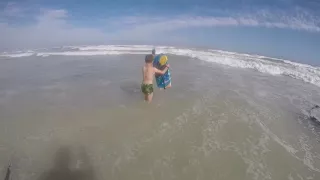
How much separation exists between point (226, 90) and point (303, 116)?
3.37m

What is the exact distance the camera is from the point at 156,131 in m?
6.82

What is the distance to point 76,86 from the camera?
36.0 ft

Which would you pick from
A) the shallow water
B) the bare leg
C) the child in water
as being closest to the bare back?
the child in water

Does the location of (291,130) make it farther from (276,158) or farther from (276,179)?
(276,179)

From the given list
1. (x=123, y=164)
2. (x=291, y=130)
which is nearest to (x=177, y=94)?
(x=291, y=130)

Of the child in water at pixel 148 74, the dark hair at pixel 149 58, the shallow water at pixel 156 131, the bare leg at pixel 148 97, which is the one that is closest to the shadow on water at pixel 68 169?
the shallow water at pixel 156 131

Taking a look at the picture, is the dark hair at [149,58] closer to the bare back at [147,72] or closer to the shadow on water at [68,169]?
the bare back at [147,72]

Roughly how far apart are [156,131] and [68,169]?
2.57 metres

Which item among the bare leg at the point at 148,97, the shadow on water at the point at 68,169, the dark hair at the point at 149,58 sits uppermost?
the dark hair at the point at 149,58

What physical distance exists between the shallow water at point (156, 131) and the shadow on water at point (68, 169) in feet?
0.07

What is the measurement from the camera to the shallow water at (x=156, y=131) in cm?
526

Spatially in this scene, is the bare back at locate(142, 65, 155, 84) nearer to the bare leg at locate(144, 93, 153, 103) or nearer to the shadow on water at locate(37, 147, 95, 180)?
the bare leg at locate(144, 93, 153, 103)

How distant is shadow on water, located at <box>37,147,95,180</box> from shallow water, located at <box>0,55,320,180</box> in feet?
0.07

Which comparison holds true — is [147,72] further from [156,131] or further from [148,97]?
[156,131]
